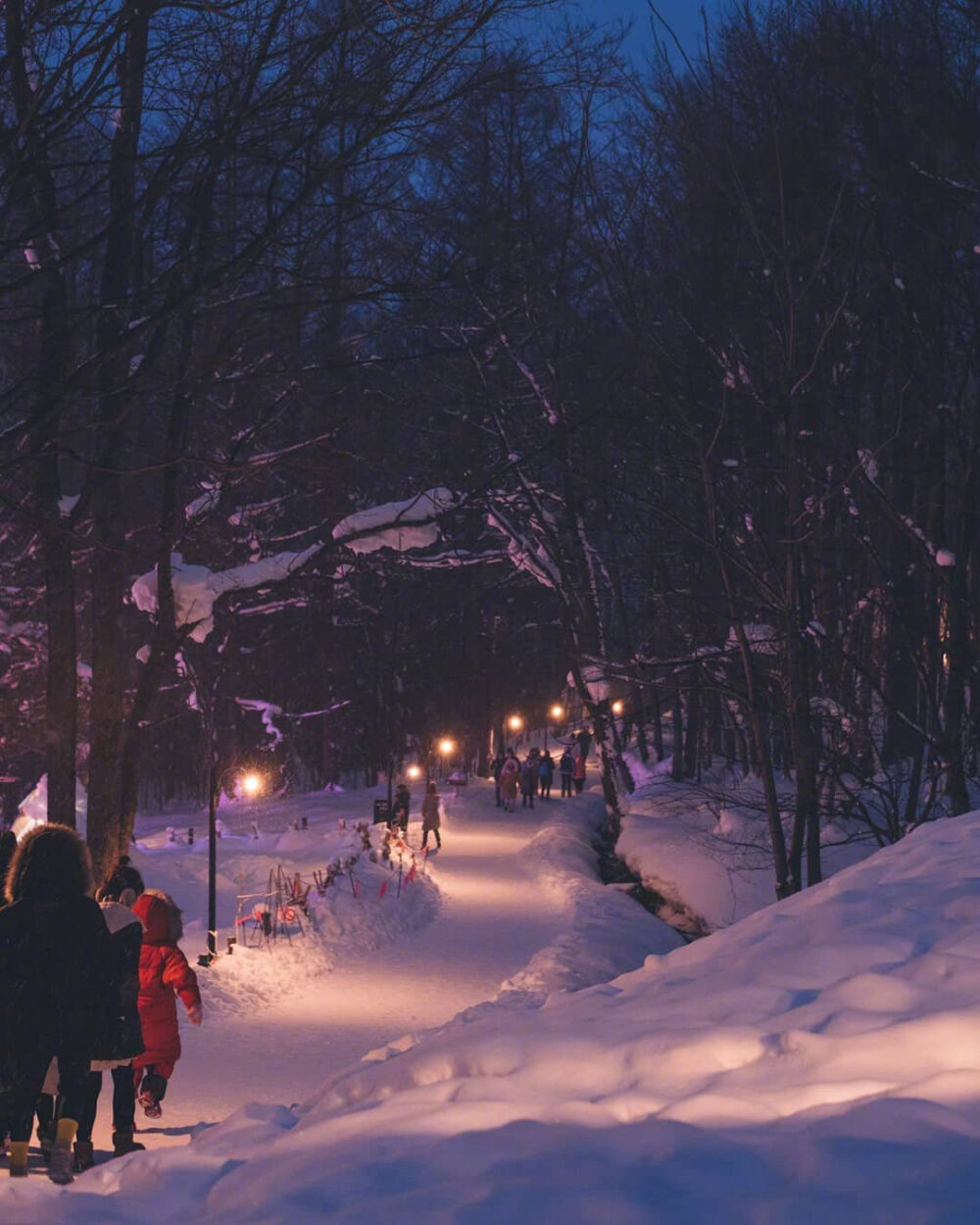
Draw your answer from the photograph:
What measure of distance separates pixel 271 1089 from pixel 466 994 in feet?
13.4

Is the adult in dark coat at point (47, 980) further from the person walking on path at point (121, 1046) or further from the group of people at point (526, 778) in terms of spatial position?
the group of people at point (526, 778)

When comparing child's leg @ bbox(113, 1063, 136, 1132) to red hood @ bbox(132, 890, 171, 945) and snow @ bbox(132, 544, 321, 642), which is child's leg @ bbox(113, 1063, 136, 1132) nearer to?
red hood @ bbox(132, 890, 171, 945)

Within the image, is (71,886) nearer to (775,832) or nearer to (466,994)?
(775,832)

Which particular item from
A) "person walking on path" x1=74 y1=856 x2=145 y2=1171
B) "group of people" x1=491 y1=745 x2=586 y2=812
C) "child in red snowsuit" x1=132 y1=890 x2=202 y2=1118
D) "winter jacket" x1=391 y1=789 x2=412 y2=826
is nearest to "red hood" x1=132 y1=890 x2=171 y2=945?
"child in red snowsuit" x1=132 y1=890 x2=202 y2=1118

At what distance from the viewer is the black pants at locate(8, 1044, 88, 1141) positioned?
6023mm

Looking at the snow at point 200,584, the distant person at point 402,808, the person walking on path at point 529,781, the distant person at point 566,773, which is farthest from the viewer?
the distant person at point 566,773

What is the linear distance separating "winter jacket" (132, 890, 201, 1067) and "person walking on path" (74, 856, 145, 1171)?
812 mm

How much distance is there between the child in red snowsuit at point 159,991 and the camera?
8156 mm

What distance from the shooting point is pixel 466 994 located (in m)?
13.4

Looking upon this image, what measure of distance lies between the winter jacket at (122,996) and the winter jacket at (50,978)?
0.15 meters

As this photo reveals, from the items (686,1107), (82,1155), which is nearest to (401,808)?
(82,1155)

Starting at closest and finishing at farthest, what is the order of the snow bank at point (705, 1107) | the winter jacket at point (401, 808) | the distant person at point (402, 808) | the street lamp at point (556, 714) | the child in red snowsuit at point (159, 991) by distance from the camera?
the snow bank at point (705, 1107)
the child in red snowsuit at point (159, 991)
the distant person at point (402, 808)
the winter jacket at point (401, 808)
the street lamp at point (556, 714)

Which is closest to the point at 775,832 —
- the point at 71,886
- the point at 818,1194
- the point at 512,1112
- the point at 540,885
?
the point at 71,886

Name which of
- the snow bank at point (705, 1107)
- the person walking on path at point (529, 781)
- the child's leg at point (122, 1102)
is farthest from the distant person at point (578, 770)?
the snow bank at point (705, 1107)
